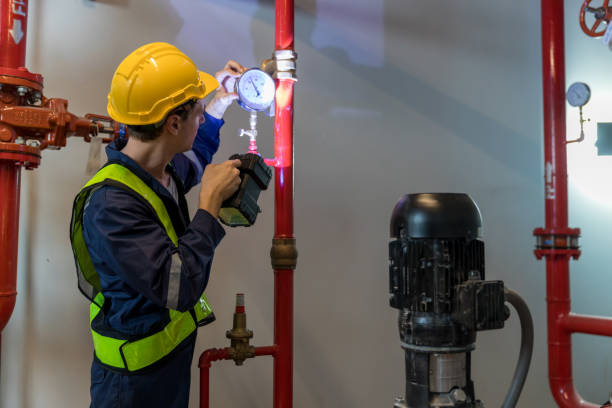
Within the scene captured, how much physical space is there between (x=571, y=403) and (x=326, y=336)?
87 centimetres

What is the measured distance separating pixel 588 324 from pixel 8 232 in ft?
5.69

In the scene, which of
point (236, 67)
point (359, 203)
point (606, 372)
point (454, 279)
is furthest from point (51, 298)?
point (606, 372)

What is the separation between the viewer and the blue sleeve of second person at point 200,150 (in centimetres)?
138

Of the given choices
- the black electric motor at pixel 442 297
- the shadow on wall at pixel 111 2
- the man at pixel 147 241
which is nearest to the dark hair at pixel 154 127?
the man at pixel 147 241

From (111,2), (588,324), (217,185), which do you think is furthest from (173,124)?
(588,324)

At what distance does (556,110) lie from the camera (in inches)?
67.2

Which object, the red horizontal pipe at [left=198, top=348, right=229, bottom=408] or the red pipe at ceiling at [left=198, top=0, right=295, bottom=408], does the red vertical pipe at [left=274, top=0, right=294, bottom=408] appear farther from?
the red horizontal pipe at [left=198, top=348, right=229, bottom=408]

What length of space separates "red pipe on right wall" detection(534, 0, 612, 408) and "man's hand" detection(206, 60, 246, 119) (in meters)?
1.10

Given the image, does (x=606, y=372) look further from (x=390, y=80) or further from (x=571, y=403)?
(x=390, y=80)

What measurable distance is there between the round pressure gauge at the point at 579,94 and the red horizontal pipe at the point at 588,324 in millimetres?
731

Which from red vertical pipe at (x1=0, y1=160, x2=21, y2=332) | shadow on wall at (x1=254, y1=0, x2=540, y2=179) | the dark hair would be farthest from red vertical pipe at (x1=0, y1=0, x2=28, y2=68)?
shadow on wall at (x1=254, y1=0, x2=540, y2=179)

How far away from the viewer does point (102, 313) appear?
42.2 inches

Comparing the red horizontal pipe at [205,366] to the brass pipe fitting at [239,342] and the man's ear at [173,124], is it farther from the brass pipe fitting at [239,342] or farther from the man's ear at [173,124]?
the man's ear at [173,124]

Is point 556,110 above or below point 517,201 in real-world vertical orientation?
above
